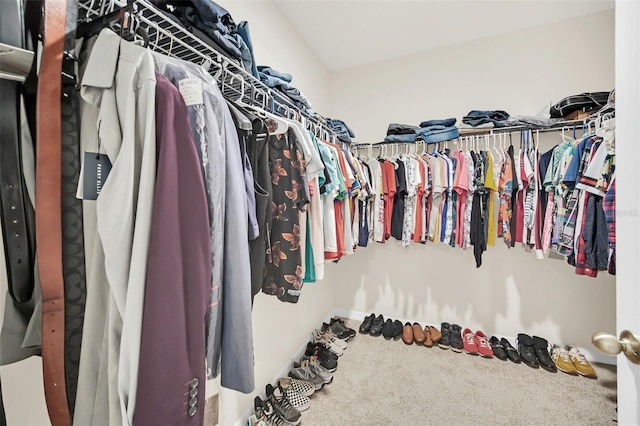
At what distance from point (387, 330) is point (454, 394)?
2.51ft

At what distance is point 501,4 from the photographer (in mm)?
1896

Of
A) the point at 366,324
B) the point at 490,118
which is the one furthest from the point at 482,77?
the point at 366,324

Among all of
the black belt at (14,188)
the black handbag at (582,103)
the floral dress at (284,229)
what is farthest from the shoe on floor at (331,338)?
the black handbag at (582,103)

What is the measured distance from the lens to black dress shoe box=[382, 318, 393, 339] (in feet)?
7.52

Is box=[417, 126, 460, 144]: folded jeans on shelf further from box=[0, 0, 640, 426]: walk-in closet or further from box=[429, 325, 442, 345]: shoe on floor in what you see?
box=[429, 325, 442, 345]: shoe on floor

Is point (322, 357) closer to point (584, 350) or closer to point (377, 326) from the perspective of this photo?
point (377, 326)

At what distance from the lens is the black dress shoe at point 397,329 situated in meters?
2.31

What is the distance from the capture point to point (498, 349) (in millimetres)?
2029

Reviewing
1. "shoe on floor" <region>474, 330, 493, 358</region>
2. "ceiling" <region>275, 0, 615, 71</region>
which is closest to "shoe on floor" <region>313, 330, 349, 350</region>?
"shoe on floor" <region>474, 330, 493, 358</region>

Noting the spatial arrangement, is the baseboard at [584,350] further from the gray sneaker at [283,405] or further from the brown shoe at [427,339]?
the gray sneaker at [283,405]

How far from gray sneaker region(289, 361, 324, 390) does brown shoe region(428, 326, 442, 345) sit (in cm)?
112

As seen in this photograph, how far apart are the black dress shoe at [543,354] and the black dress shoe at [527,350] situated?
0.08 ft

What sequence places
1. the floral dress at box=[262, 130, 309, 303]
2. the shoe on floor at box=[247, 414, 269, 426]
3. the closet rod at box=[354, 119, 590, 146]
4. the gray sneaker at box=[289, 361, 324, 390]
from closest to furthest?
the floral dress at box=[262, 130, 309, 303]
the shoe on floor at box=[247, 414, 269, 426]
the gray sneaker at box=[289, 361, 324, 390]
the closet rod at box=[354, 119, 590, 146]

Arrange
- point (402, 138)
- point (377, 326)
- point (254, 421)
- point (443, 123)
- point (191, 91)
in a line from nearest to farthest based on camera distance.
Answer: point (191, 91), point (254, 421), point (443, 123), point (402, 138), point (377, 326)
